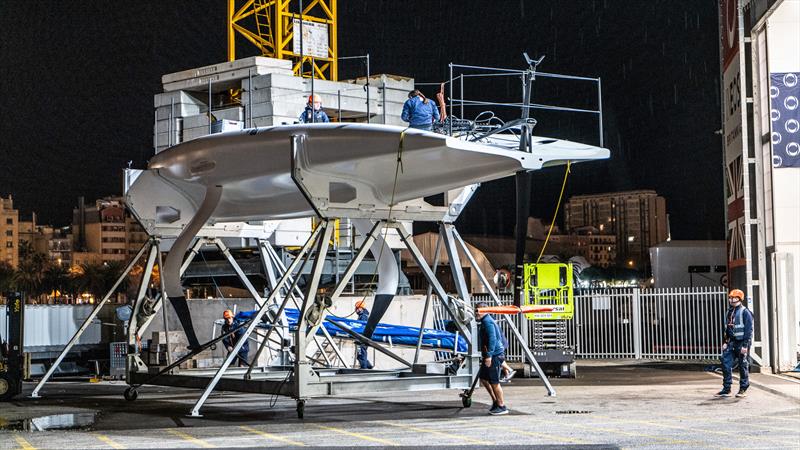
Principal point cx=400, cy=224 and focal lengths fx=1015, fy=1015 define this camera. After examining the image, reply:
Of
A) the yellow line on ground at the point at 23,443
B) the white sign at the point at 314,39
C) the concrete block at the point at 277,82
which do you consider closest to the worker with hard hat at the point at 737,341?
the yellow line on ground at the point at 23,443

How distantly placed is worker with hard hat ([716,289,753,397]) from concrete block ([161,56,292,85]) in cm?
3782

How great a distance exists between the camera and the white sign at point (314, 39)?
57.6 meters

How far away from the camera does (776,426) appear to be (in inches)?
559

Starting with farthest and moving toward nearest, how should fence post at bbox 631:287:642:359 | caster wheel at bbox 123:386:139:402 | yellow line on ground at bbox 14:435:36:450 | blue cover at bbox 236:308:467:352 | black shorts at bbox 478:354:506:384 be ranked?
fence post at bbox 631:287:642:359
blue cover at bbox 236:308:467:352
caster wheel at bbox 123:386:139:402
black shorts at bbox 478:354:506:384
yellow line on ground at bbox 14:435:36:450

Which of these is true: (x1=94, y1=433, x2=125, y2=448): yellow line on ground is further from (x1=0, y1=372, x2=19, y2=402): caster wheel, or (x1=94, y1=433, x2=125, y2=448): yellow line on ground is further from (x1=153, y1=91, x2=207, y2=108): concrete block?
(x1=153, y1=91, x2=207, y2=108): concrete block

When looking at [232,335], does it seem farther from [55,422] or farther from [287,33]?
[287,33]

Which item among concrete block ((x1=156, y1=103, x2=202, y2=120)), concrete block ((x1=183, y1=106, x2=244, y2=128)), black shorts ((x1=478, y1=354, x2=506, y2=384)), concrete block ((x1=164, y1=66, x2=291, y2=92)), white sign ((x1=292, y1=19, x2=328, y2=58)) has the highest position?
white sign ((x1=292, y1=19, x2=328, y2=58))

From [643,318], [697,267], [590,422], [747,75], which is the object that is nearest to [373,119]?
[697,267]

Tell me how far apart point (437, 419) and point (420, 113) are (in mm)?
5247

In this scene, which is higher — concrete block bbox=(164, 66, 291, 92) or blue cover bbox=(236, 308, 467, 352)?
concrete block bbox=(164, 66, 291, 92)

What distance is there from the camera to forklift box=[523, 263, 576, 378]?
23.9 m

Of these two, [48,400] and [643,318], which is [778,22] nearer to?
[643,318]

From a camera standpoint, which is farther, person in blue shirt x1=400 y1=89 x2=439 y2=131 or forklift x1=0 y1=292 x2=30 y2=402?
forklift x1=0 y1=292 x2=30 y2=402

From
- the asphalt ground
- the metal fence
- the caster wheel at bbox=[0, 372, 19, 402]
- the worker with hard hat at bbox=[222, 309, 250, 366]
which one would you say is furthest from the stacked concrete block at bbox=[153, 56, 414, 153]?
the asphalt ground
